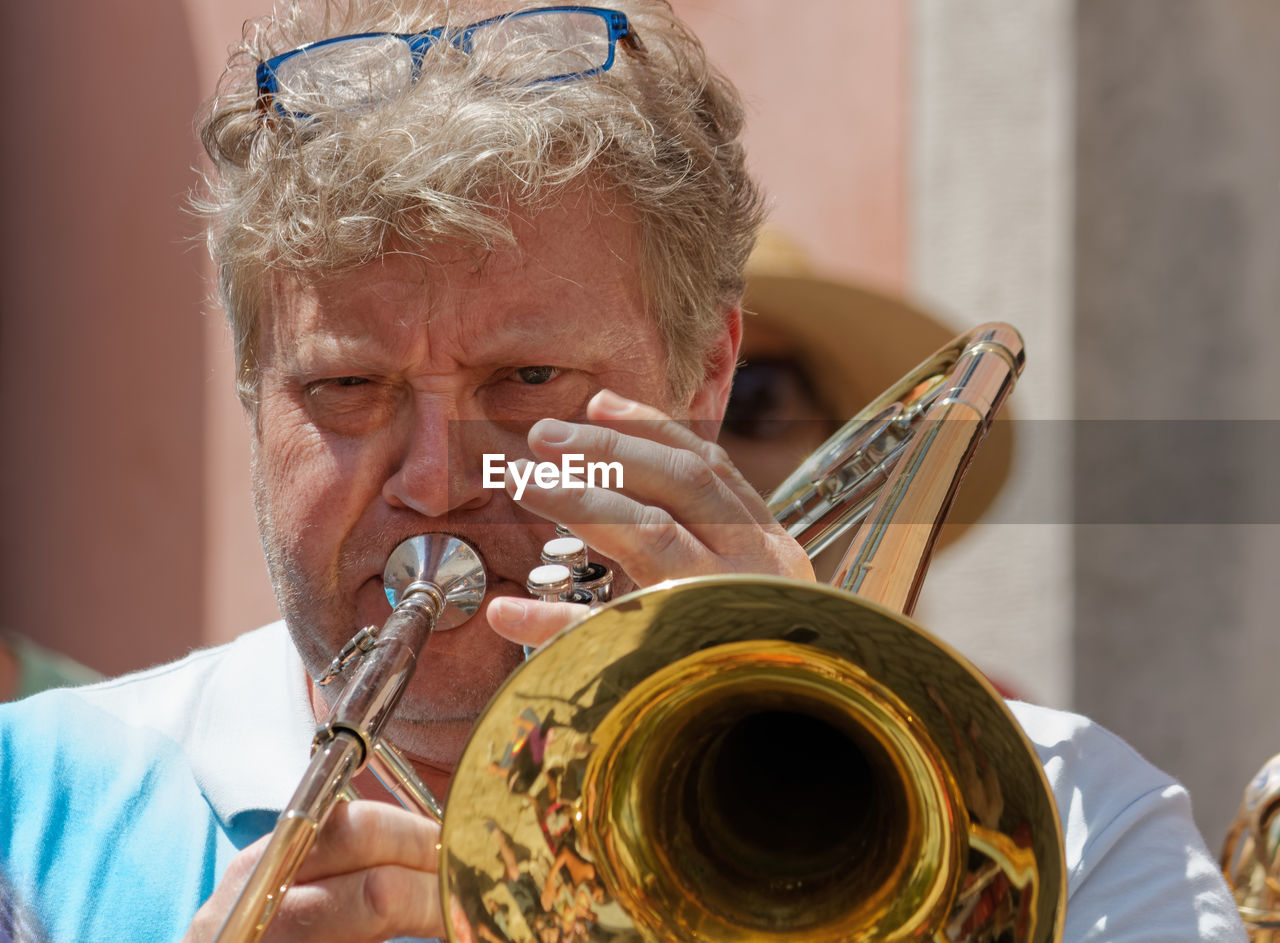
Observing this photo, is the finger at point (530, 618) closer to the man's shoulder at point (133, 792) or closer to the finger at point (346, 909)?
the finger at point (346, 909)

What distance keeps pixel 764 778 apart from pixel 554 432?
1.99 ft

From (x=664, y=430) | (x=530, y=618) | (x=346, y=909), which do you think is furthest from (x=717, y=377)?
(x=346, y=909)

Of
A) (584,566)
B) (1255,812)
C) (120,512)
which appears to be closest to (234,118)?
(584,566)

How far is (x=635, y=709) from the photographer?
168cm

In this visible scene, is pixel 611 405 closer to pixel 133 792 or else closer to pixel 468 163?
pixel 468 163

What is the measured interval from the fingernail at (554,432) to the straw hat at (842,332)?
218 centimetres

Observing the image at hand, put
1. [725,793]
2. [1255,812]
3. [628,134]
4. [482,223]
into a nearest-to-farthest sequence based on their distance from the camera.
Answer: [725,793]
[482,223]
[628,134]
[1255,812]

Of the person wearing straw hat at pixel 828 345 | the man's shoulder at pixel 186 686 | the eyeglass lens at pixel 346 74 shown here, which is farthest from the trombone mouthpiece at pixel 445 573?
the person wearing straw hat at pixel 828 345

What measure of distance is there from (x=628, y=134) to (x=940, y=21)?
2826mm

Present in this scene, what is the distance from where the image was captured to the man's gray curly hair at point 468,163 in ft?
6.68

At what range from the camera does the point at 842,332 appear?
3.74m

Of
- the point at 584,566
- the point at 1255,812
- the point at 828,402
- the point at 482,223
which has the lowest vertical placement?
the point at 1255,812

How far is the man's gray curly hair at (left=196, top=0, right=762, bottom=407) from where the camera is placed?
80.1 inches

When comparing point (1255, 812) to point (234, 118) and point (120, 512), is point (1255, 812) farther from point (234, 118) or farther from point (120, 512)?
point (120, 512)
